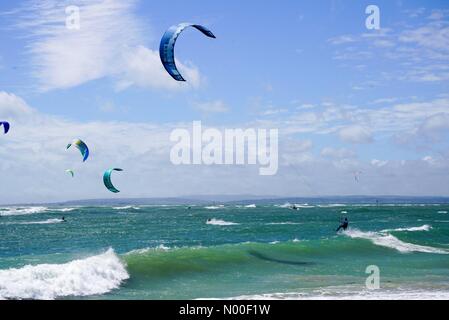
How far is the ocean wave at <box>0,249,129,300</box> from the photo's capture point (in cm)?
1127

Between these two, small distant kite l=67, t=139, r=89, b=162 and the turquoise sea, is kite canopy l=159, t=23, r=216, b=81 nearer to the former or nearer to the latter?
the turquoise sea

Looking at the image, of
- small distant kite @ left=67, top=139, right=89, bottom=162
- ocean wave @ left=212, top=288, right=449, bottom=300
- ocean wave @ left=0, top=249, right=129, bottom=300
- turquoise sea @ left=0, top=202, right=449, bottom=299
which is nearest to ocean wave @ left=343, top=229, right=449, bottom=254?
turquoise sea @ left=0, top=202, right=449, bottom=299

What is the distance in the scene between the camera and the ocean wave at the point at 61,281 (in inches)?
444

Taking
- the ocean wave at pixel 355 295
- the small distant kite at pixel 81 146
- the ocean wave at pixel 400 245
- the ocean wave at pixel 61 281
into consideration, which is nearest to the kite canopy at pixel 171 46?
the ocean wave at pixel 355 295

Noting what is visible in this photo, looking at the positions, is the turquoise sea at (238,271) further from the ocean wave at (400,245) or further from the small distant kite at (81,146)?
the small distant kite at (81,146)

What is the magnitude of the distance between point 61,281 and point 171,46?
19.2ft

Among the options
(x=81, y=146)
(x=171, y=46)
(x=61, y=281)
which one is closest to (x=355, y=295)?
(x=171, y=46)

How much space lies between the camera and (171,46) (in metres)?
9.40

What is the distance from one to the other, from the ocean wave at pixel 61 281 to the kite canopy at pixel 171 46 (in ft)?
17.4
